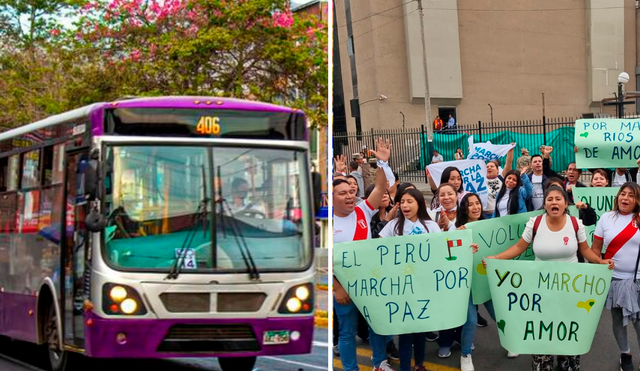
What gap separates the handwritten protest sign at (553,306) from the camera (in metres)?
6.19

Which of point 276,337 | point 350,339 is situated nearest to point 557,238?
point 350,339

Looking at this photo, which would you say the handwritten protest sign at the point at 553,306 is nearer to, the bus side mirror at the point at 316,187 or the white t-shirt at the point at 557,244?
the white t-shirt at the point at 557,244

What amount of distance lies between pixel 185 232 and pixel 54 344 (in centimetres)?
216

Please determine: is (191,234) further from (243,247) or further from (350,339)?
(350,339)

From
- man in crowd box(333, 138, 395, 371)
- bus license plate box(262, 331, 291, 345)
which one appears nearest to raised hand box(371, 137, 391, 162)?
man in crowd box(333, 138, 395, 371)

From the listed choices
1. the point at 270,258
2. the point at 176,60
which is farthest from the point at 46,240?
the point at 176,60

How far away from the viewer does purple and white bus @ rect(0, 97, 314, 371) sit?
284 inches

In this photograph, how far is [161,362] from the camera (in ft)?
31.9

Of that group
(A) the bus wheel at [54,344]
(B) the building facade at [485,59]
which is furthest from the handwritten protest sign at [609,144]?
(B) the building facade at [485,59]

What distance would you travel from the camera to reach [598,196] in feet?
30.6

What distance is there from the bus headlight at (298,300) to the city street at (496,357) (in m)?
0.54

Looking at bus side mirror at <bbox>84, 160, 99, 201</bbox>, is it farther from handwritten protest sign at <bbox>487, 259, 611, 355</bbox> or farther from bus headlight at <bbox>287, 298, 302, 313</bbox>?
handwritten protest sign at <bbox>487, 259, 611, 355</bbox>

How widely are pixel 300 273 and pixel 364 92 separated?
945 inches

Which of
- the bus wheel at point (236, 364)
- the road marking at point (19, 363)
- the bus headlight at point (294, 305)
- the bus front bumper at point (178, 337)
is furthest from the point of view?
the road marking at point (19, 363)
